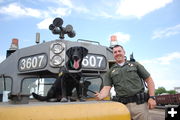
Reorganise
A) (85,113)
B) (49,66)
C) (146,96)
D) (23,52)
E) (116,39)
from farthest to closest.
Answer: (116,39) < (23,52) < (49,66) < (146,96) < (85,113)

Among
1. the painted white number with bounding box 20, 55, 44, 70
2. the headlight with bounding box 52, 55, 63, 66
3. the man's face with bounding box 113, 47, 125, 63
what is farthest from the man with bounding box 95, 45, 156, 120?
the painted white number with bounding box 20, 55, 44, 70

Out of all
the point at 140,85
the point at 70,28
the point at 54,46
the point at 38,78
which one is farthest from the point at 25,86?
the point at 140,85

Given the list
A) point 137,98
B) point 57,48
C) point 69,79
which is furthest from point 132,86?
point 57,48

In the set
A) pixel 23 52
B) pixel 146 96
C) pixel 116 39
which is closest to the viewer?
pixel 146 96

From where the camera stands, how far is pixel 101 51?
15.0 feet

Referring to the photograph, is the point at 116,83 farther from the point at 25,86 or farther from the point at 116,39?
the point at 116,39

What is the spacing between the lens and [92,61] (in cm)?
432

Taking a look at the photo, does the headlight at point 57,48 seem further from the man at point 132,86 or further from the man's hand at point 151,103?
the man's hand at point 151,103

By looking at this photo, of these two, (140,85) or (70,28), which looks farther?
(70,28)

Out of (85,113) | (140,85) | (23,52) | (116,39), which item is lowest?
(85,113)

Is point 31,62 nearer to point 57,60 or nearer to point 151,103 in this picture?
point 57,60

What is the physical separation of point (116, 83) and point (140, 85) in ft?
1.08

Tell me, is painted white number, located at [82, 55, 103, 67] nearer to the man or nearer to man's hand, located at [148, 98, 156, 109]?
the man

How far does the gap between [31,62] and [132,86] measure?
6.69 ft
